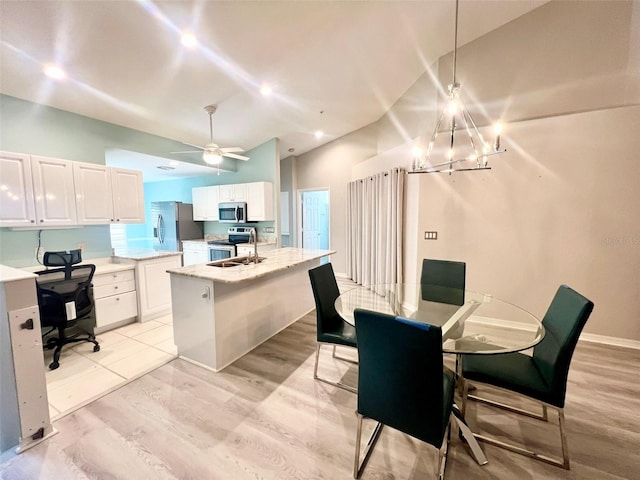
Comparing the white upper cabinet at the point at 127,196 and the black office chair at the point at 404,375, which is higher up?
the white upper cabinet at the point at 127,196

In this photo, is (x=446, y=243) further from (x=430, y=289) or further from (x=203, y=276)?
(x=203, y=276)

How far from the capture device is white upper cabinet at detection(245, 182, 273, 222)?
5.05 meters

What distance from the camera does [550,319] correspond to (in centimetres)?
181

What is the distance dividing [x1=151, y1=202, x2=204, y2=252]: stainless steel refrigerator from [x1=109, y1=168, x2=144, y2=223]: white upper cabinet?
1.93 metres

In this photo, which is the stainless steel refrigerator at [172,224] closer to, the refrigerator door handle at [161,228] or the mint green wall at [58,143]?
the refrigerator door handle at [161,228]

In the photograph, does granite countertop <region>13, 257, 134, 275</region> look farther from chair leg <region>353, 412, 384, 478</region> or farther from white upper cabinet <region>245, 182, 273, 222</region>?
chair leg <region>353, 412, 384, 478</region>

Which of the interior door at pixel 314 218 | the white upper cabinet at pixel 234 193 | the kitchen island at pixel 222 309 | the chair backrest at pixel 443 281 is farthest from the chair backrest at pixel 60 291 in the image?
the interior door at pixel 314 218

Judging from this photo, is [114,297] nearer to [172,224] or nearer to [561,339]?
[172,224]

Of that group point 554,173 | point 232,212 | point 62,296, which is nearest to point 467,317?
point 554,173

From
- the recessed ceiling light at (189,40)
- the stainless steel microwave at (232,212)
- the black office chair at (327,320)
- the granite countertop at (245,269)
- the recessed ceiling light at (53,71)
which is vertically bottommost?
the black office chair at (327,320)

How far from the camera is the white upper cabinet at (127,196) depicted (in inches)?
136

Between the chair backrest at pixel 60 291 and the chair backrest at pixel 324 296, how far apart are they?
2.38m

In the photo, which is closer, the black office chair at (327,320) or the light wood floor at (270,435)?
the light wood floor at (270,435)

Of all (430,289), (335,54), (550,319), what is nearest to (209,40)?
(335,54)
